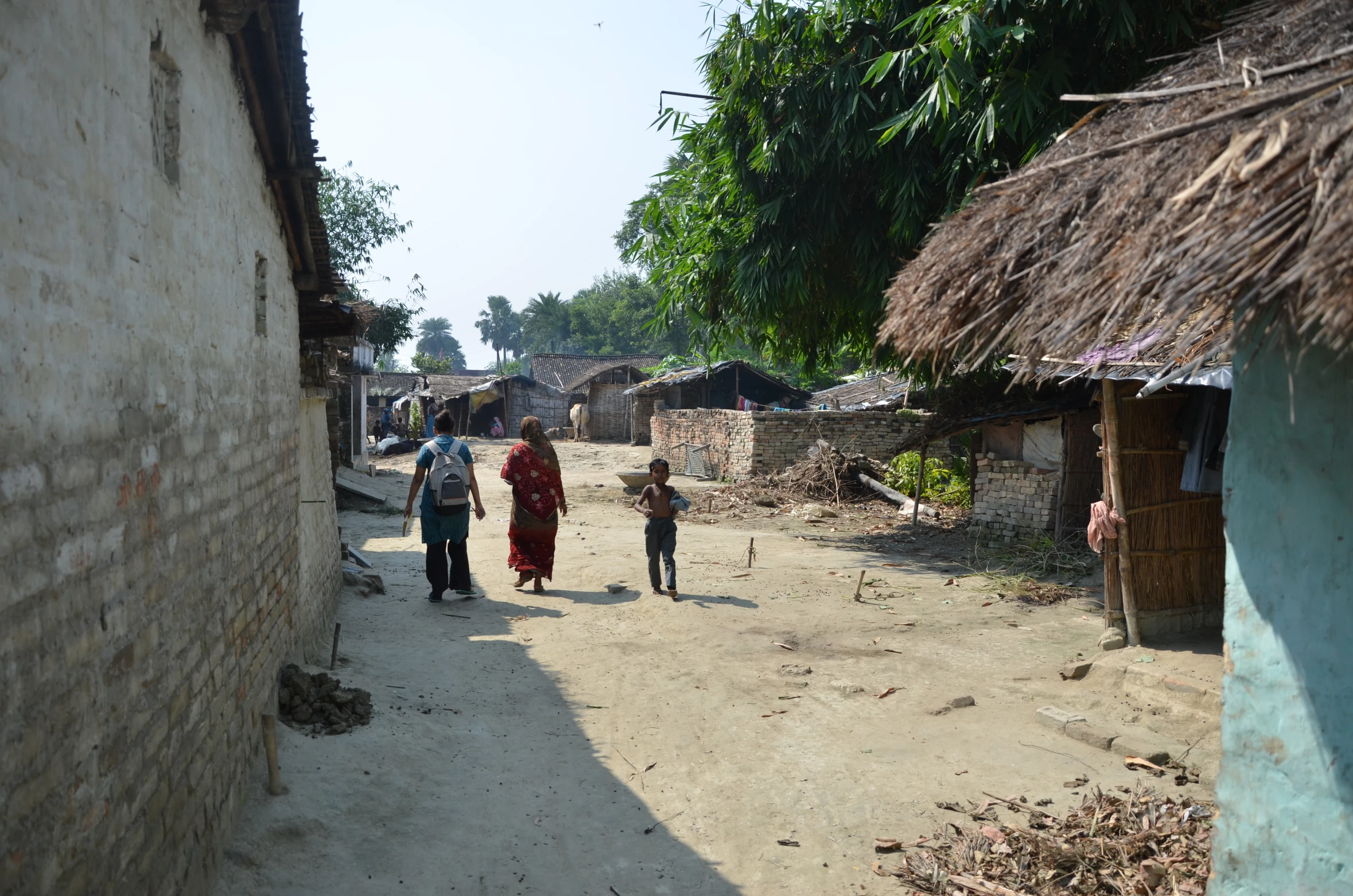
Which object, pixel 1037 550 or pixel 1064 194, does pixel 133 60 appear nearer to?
pixel 1064 194

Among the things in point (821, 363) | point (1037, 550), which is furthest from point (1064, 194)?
point (821, 363)

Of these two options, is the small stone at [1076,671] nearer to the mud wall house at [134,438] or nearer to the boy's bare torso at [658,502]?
the boy's bare torso at [658,502]

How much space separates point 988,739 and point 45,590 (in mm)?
4839

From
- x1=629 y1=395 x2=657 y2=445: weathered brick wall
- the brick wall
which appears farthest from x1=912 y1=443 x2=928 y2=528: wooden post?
x1=629 y1=395 x2=657 y2=445: weathered brick wall

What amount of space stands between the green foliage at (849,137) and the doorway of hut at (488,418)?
2853 centimetres

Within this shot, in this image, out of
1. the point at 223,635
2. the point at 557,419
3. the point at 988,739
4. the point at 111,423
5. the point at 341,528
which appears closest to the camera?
the point at 111,423

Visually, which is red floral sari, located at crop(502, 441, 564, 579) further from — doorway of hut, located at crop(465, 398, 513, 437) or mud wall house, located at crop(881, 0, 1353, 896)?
doorway of hut, located at crop(465, 398, 513, 437)

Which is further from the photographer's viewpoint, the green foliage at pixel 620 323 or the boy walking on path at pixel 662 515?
the green foliage at pixel 620 323

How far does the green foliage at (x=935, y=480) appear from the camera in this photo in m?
15.7

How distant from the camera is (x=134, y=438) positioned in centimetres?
284

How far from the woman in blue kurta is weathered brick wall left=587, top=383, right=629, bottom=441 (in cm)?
2827

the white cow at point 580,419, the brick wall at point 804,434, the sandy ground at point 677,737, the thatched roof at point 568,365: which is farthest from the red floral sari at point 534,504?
the thatched roof at point 568,365

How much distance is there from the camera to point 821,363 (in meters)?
14.3

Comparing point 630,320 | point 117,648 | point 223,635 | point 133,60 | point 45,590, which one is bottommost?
point 223,635
